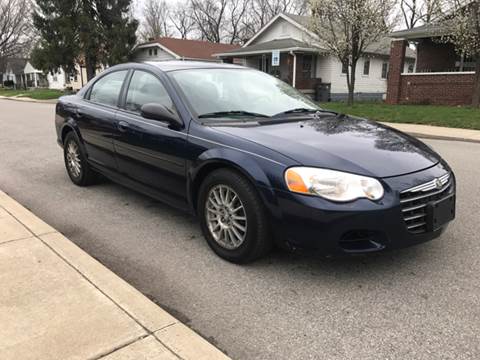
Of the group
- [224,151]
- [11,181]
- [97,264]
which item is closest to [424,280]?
[224,151]

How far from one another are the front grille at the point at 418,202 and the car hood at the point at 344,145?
0.49 ft

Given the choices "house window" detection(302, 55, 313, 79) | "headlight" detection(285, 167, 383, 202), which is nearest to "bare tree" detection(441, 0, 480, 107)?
"house window" detection(302, 55, 313, 79)

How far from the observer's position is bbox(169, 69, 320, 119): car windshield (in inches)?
160

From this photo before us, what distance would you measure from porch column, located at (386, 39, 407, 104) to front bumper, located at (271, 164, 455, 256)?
64.6 feet

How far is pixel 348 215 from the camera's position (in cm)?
296

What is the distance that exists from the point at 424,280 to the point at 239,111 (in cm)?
206

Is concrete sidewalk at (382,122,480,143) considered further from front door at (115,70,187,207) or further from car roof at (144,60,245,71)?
front door at (115,70,187,207)

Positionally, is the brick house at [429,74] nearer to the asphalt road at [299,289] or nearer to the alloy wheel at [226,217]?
the asphalt road at [299,289]

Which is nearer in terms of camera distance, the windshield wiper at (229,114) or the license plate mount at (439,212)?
the license plate mount at (439,212)

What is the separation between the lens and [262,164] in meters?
3.25

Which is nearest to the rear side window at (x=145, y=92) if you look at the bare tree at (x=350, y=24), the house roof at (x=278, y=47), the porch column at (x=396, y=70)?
the bare tree at (x=350, y=24)

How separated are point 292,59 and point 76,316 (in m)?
27.1

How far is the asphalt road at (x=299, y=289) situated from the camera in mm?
2588

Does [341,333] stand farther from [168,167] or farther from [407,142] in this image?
[168,167]
